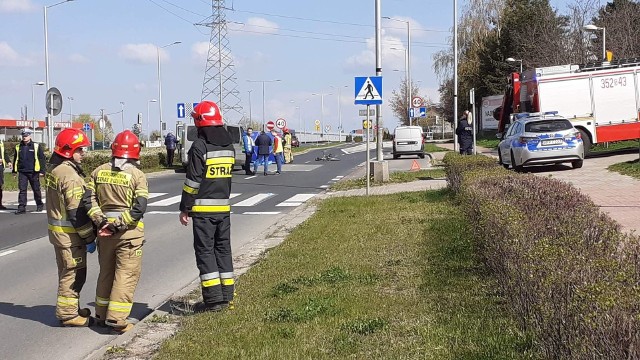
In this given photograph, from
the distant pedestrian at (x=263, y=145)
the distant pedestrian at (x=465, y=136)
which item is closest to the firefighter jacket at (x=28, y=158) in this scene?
the distant pedestrian at (x=263, y=145)

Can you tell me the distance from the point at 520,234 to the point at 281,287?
2697 millimetres

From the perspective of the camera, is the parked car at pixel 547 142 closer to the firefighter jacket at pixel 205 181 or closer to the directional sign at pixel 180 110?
the firefighter jacket at pixel 205 181

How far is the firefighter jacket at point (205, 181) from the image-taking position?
7.09 metres

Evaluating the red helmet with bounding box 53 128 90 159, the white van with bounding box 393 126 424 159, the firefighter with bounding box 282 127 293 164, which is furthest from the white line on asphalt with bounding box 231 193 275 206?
the white van with bounding box 393 126 424 159

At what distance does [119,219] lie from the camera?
6852mm

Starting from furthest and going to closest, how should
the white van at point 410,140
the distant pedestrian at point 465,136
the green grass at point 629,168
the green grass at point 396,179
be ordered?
the white van at point 410,140 < the distant pedestrian at point 465,136 < the green grass at point 396,179 < the green grass at point 629,168

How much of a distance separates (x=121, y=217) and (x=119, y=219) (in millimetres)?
24

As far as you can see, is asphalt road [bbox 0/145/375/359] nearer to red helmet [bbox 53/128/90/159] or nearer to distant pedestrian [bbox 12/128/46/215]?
distant pedestrian [bbox 12/128/46/215]

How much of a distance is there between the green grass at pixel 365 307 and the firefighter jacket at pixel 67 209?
1.36m

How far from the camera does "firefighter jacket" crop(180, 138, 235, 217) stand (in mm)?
7086

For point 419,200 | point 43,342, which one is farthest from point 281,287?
point 419,200

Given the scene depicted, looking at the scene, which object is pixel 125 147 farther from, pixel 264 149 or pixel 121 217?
pixel 264 149

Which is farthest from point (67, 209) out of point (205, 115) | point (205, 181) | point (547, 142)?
point (547, 142)

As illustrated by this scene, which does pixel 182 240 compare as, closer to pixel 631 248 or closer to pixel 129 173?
pixel 129 173
